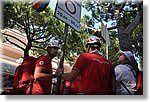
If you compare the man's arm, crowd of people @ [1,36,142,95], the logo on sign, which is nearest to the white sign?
the logo on sign

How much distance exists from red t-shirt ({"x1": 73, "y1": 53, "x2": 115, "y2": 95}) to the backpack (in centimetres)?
37

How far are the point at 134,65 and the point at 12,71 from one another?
1006 millimetres

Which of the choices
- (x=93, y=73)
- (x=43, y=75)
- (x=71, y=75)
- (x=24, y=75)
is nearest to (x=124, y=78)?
(x=93, y=73)

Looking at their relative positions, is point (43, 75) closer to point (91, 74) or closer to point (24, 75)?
point (24, 75)

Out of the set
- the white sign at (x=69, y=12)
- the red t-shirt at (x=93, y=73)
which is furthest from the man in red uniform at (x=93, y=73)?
the white sign at (x=69, y=12)

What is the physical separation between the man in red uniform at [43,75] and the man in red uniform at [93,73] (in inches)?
3.8

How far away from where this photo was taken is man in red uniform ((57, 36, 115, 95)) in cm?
176

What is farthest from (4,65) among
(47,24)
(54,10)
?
(54,10)

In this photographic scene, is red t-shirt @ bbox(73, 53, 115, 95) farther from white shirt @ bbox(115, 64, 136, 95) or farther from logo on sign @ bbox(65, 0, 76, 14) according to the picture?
logo on sign @ bbox(65, 0, 76, 14)

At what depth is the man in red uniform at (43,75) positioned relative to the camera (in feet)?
5.94

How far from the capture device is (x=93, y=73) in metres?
1.78

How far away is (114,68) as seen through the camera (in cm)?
184

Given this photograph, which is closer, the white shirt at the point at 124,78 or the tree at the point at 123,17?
the white shirt at the point at 124,78

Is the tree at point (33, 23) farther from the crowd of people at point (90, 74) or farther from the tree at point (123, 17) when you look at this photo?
the tree at point (123, 17)
